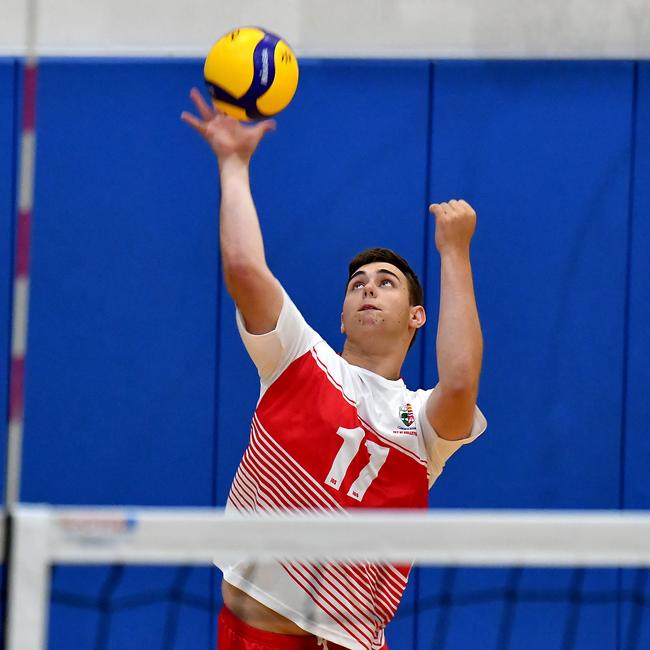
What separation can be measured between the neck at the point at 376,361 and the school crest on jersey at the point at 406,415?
0.18 metres

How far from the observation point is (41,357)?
5000mm

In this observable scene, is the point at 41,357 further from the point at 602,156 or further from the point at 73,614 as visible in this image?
the point at 602,156

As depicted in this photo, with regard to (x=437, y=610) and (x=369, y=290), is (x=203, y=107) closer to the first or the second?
(x=369, y=290)

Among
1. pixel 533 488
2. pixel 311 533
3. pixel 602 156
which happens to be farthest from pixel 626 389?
pixel 311 533

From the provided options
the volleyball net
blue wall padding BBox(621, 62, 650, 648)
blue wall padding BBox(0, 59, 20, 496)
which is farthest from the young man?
blue wall padding BBox(0, 59, 20, 496)

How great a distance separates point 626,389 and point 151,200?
7.70 ft

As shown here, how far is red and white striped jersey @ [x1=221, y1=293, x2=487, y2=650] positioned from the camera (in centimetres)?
316

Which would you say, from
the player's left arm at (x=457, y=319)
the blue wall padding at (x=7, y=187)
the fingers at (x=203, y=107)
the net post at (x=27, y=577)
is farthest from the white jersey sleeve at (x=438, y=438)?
the blue wall padding at (x=7, y=187)

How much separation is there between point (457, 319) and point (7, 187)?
8.67 feet

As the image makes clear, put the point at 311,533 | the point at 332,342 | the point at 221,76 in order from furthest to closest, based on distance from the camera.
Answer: the point at 332,342 < the point at 221,76 < the point at 311,533

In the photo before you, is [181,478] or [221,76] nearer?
[221,76]

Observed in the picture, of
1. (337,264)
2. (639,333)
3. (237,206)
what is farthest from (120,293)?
(639,333)

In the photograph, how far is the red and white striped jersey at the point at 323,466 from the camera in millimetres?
3156

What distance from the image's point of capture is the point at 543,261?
4965 mm
